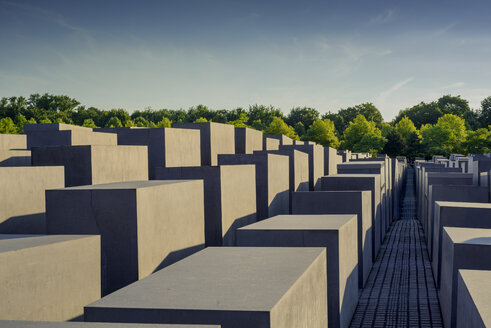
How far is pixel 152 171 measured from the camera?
717 inches

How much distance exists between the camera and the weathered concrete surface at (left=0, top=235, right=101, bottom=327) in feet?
24.2

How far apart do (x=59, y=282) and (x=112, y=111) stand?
94890mm

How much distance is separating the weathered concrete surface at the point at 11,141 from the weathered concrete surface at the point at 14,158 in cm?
536

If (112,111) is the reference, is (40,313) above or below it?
below

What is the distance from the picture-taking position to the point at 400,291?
17906mm

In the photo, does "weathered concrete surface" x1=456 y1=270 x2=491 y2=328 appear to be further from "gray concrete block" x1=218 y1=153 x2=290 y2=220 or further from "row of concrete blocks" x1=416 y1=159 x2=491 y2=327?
"gray concrete block" x1=218 y1=153 x2=290 y2=220

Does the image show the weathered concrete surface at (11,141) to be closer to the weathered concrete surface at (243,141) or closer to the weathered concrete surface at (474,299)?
the weathered concrete surface at (243,141)

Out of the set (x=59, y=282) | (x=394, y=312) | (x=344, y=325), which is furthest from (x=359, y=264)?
(x=59, y=282)

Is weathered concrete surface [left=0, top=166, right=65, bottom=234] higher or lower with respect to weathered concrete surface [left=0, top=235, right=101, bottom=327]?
higher

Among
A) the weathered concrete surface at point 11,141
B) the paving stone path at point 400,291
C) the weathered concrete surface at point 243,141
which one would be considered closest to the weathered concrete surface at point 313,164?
the weathered concrete surface at point 243,141

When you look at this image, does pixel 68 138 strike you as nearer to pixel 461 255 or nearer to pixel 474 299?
pixel 461 255

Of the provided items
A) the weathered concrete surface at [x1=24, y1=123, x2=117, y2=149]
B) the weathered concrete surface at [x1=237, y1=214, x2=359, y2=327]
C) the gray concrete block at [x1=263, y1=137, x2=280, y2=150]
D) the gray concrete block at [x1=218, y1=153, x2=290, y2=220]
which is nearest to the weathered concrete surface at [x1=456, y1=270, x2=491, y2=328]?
the weathered concrete surface at [x1=237, y1=214, x2=359, y2=327]

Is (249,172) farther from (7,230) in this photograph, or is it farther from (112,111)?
(112,111)

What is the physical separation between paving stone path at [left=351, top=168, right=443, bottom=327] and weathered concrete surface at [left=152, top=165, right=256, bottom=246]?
14.2 ft
